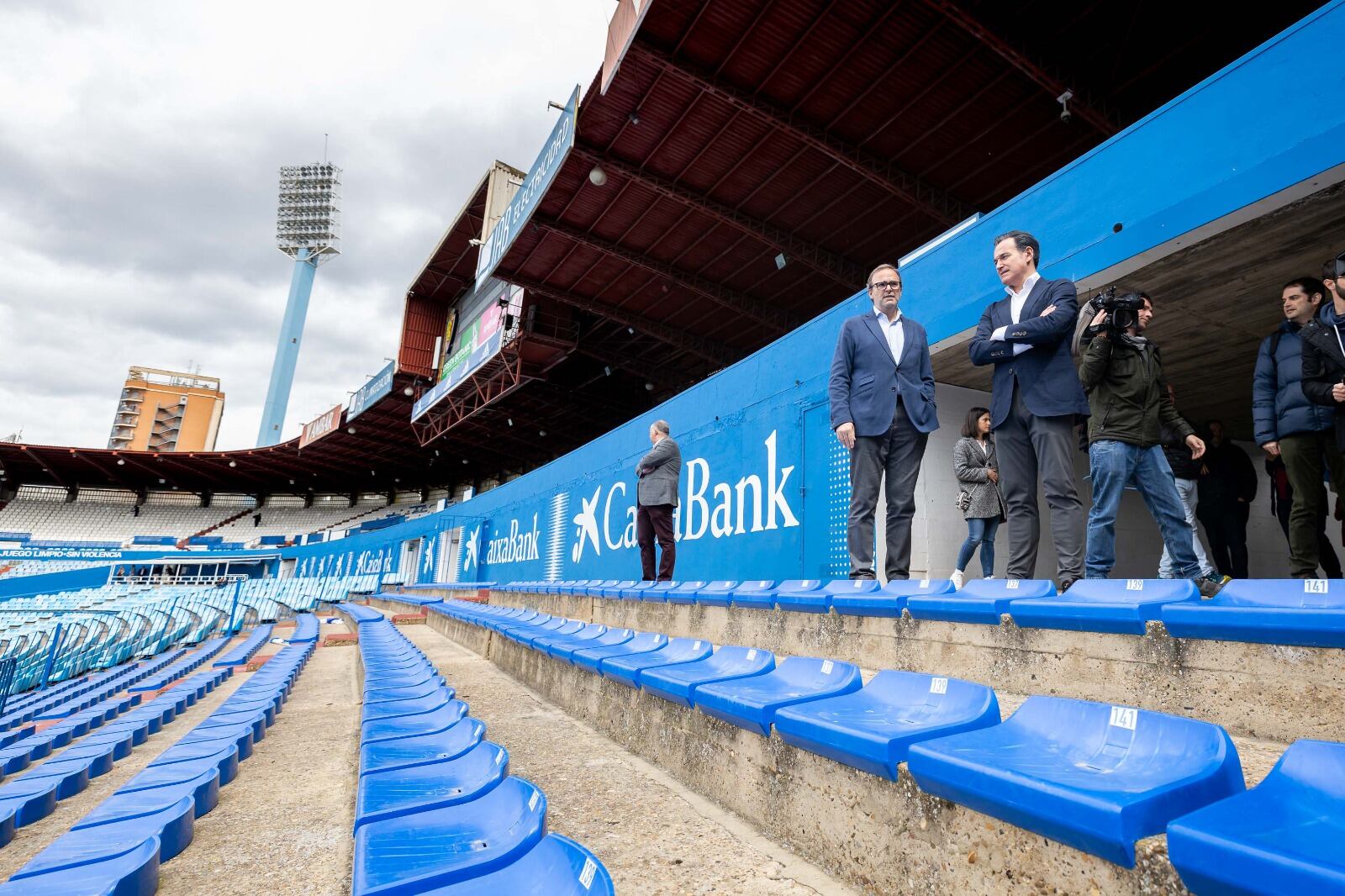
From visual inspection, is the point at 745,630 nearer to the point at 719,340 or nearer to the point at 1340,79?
the point at 1340,79

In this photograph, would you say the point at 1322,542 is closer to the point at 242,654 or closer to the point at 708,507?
the point at 708,507

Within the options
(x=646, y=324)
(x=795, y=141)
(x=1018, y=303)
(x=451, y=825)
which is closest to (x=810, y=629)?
(x=1018, y=303)

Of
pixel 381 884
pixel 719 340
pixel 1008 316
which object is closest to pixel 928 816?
pixel 381 884

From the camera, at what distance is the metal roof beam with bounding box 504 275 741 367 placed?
13438 mm

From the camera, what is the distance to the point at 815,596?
259cm

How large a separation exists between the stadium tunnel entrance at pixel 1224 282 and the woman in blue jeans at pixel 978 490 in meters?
0.67

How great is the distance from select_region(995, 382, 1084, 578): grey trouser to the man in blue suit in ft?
1.31

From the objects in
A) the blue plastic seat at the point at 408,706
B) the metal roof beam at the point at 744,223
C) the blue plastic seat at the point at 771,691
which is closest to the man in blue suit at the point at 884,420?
the blue plastic seat at the point at 771,691

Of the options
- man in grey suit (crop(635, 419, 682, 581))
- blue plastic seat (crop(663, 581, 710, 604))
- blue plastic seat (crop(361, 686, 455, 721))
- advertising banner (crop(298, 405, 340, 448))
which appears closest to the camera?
blue plastic seat (crop(361, 686, 455, 721))

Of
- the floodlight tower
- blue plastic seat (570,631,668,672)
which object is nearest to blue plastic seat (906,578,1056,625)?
blue plastic seat (570,631,668,672)

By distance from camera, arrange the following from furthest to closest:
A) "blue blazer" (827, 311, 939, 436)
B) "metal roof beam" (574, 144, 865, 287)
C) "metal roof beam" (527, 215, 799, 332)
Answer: "metal roof beam" (527, 215, 799, 332), "metal roof beam" (574, 144, 865, 287), "blue blazer" (827, 311, 939, 436)

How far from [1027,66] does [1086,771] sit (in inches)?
343

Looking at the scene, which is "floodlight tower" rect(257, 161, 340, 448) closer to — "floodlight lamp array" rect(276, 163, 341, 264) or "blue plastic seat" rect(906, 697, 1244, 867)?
"floodlight lamp array" rect(276, 163, 341, 264)

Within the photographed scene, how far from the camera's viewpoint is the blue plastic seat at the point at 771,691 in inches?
57.7
